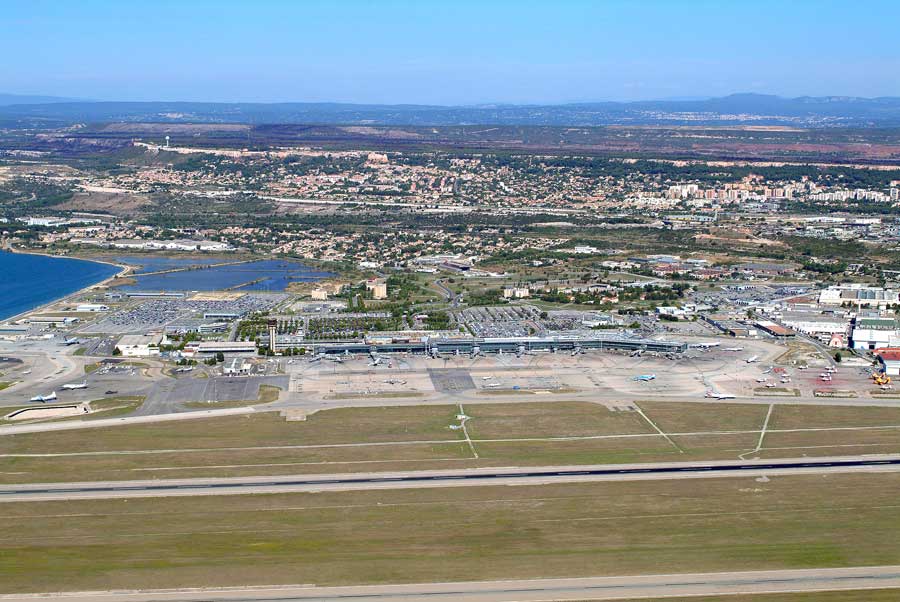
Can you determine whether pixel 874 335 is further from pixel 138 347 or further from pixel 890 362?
pixel 138 347

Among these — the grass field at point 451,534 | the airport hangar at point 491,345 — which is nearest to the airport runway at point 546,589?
the grass field at point 451,534

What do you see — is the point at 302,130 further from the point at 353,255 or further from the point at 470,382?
the point at 470,382

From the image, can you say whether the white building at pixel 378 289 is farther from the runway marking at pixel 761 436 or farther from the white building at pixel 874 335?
the runway marking at pixel 761 436

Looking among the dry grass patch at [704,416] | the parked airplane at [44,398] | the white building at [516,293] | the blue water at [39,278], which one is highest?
the dry grass patch at [704,416]

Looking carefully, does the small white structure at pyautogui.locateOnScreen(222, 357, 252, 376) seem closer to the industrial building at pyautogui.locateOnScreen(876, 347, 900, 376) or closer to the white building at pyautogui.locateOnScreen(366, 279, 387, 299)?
the white building at pyautogui.locateOnScreen(366, 279, 387, 299)

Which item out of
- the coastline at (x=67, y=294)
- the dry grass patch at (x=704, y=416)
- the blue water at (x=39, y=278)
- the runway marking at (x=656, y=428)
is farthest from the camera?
the blue water at (x=39, y=278)

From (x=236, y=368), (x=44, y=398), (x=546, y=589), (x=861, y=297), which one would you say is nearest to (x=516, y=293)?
(x=861, y=297)

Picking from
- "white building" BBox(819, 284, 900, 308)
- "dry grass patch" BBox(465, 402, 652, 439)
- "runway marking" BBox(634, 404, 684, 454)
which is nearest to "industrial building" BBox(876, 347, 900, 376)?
"runway marking" BBox(634, 404, 684, 454)
